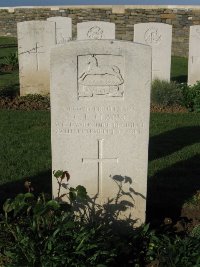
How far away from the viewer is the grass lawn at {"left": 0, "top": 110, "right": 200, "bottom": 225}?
5.11m

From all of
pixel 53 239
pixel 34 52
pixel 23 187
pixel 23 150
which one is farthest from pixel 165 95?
pixel 53 239

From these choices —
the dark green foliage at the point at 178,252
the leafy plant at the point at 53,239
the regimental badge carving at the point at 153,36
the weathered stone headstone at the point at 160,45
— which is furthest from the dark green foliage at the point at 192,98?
the leafy plant at the point at 53,239

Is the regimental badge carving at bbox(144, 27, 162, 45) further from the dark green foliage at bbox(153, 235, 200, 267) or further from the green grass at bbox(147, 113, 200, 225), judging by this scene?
the dark green foliage at bbox(153, 235, 200, 267)

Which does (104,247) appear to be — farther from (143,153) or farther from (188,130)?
(188,130)

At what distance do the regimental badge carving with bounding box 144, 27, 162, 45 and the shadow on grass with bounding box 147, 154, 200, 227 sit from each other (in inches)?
186

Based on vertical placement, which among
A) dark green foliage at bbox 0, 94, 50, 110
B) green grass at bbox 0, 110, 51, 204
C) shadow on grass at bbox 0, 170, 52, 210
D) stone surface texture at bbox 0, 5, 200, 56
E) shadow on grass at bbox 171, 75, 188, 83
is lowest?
shadow on grass at bbox 0, 170, 52, 210

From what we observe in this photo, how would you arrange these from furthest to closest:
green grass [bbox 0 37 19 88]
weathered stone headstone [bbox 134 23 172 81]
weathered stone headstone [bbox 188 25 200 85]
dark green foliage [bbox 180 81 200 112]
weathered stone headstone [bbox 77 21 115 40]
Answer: green grass [bbox 0 37 19 88] → weathered stone headstone [bbox 77 21 115 40] → weathered stone headstone [bbox 188 25 200 85] → weathered stone headstone [bbox 134 23 172 81] → dark green foliage [bbox 180 81 200 112]

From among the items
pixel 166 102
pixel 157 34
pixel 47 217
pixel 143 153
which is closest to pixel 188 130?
pixel 166 102

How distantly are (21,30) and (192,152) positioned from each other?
16.4 ft

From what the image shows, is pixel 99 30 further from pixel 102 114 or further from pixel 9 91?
pixel 102 114

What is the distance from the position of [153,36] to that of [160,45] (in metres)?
0.26

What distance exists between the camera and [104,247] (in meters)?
3.54

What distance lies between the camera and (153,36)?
10445 mm

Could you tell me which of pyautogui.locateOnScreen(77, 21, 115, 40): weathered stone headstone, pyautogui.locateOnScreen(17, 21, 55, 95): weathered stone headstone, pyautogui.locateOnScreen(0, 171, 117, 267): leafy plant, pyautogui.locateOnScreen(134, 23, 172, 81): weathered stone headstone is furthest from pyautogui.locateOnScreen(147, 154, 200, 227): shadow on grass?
pyautogui.locateOnScreen(77, 21, 115, 40): weathered stone headstone
